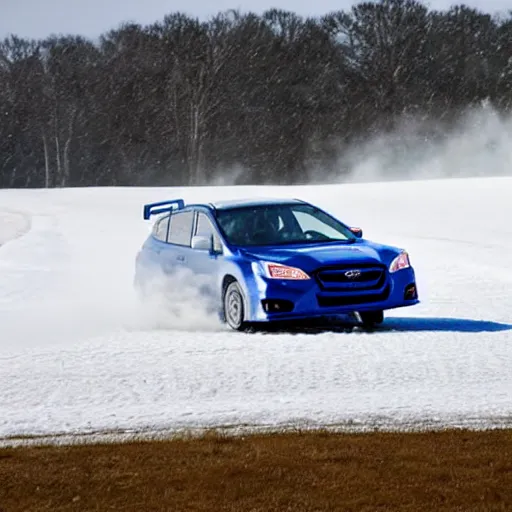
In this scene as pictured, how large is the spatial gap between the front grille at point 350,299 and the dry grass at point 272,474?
509cm

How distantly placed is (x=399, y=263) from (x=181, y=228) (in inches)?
110

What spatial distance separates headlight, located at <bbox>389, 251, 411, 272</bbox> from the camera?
1359 cm

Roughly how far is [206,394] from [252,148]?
73593 millimetres

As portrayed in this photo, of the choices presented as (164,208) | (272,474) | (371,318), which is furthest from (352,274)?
(272,474)

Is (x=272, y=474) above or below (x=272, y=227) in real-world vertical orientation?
below

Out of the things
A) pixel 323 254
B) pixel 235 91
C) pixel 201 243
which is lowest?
pixel 323 254

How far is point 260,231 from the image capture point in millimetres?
14250

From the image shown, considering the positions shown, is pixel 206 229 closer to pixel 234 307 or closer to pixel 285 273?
pixel 234 307

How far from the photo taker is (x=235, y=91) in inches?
3378

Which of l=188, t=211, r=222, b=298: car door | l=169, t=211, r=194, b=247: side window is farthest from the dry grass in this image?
l=169, t=211, r=194, b=247: side window

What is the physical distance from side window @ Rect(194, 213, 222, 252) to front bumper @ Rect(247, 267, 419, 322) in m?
1.04

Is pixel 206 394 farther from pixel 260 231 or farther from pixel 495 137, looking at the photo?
pixel 495 137

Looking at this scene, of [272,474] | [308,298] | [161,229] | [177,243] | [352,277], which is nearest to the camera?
[272,474]

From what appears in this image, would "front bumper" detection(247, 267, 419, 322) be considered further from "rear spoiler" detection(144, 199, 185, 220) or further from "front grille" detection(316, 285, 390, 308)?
"rear spoiler" detection(144, 199, 185, 220)
